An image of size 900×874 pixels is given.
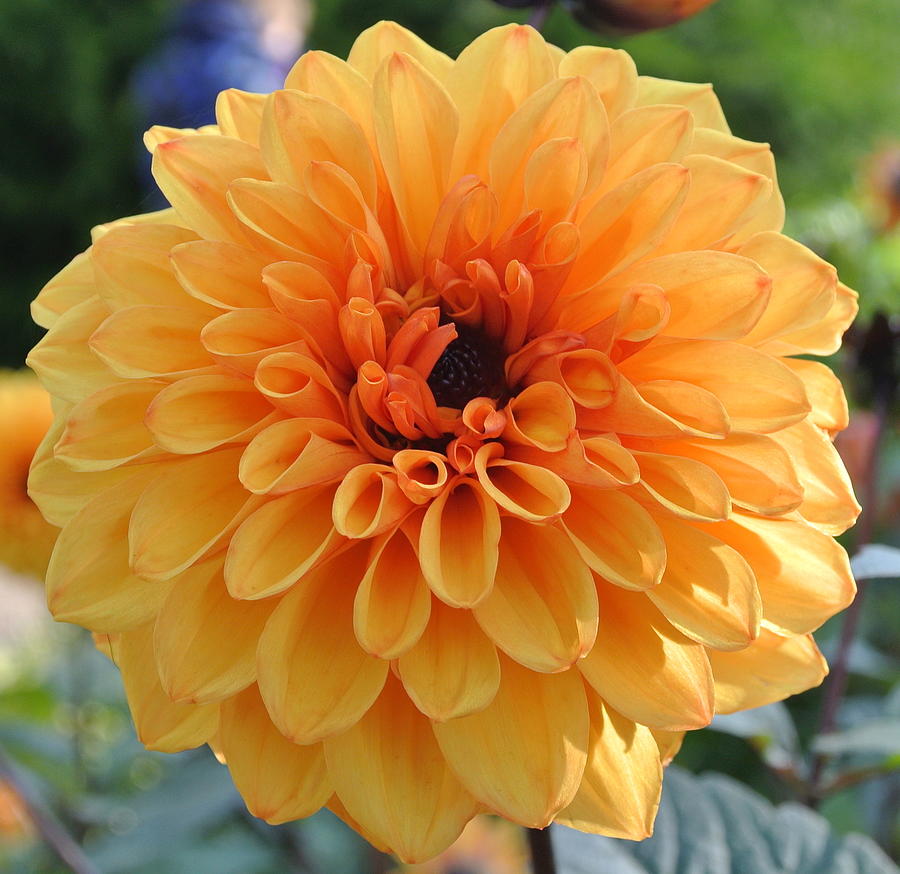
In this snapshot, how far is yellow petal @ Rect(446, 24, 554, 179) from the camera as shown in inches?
21.2

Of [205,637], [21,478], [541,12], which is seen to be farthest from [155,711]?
[21,478]

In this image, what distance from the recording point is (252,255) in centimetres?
53

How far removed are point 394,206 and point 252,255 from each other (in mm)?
92

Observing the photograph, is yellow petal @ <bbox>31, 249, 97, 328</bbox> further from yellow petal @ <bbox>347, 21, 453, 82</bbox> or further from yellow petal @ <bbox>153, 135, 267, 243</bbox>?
yellow petal @ <bbox>347, 21, 453, 82</bbox>

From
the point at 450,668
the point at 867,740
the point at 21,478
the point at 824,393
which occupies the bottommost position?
the point at 21,478

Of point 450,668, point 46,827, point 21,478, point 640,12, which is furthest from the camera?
point 21,478

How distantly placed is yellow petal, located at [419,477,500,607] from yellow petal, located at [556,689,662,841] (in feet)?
0.33

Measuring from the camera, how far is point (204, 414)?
50cm

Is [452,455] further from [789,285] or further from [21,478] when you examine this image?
[21,478]

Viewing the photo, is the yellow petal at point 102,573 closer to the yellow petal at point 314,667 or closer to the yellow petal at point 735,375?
the yellow petal at point 314,667

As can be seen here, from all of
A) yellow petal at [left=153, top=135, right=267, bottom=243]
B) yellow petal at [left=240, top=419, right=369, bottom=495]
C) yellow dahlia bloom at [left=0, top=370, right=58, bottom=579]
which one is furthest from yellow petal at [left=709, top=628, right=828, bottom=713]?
yellow dahlia bloom at [left=0, top=370, right=58, bottom=579]

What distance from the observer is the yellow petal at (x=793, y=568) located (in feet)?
1.64

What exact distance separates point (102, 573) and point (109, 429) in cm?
7

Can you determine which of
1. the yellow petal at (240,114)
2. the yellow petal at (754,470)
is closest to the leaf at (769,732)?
the yellow petal at (754,470)
